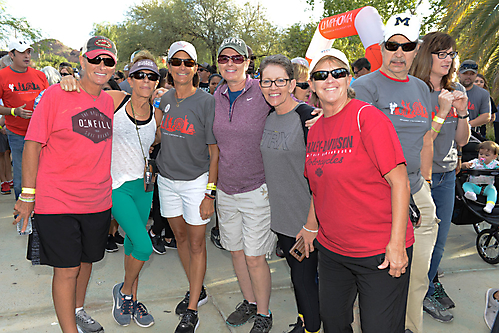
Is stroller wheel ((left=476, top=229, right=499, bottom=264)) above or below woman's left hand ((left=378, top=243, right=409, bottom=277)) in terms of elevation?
below

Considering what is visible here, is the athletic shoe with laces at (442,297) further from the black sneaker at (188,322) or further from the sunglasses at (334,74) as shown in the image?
the sunglasses at (334,74)

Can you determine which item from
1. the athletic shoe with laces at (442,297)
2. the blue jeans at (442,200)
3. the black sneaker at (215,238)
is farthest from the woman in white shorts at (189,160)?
the athletic shoe with laces at (442,297)

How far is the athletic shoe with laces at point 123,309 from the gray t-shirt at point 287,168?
158cm

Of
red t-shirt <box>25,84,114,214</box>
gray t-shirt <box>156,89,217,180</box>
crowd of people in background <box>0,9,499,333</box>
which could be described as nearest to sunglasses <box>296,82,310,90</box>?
crowd of people in background <box>0,9,499,333</box>

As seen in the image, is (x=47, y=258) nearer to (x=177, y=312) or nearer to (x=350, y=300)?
Answer: (x=177, y=312)

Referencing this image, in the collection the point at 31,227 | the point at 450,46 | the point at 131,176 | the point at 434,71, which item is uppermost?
the point at 450,46

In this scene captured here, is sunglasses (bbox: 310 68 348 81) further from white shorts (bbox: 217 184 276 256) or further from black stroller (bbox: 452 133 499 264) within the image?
black stroller (bbox: 452 133 499 264)

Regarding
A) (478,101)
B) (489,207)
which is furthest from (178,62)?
(478,101)

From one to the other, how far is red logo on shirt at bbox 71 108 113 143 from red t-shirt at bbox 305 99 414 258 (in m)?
1.70

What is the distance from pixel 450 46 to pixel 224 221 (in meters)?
2.39

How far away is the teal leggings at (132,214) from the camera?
3.17m

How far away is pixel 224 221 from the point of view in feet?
10.7

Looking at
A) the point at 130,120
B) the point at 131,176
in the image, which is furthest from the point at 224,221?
the point at 130,120

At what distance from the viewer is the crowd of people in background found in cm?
204
